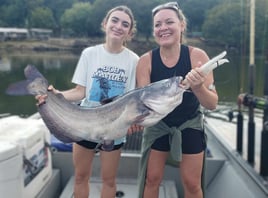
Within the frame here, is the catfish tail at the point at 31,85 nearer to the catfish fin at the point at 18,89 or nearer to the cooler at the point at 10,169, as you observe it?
the catfish fin at the point at 18,89

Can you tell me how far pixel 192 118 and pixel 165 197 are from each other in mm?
1336

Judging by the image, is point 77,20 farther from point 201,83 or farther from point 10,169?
point 201,83

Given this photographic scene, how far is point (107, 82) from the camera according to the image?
2980 mm

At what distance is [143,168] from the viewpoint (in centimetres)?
300

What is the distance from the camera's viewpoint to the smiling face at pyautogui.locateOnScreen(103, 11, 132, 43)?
294 centimetres

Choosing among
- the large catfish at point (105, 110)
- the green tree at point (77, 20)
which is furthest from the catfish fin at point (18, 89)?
the green tree at point (77, 20)

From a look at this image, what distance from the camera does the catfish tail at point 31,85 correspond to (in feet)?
7.89

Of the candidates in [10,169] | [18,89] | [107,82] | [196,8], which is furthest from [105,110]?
[196,8]

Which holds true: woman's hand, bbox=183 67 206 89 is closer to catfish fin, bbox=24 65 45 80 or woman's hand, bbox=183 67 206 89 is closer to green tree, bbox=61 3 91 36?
catfish fin, bbox=24 65 45 80

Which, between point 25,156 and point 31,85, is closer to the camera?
point 31,85

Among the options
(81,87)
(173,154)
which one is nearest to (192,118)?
(173,154)

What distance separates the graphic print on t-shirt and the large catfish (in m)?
0.45

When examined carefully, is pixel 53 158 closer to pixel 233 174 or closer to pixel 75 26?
pixel 233 174

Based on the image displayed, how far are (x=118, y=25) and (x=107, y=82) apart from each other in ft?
1.65
